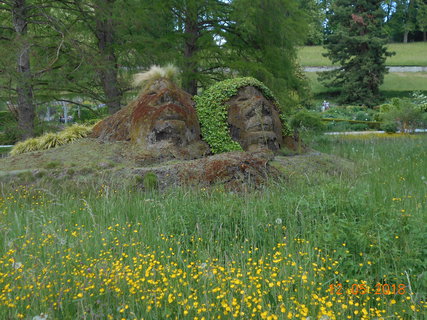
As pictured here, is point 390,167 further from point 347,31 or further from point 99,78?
point 347,31

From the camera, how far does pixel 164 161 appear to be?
7586mm

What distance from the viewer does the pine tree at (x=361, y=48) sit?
1227 inches

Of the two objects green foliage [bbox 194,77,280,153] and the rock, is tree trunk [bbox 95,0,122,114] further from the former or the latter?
green foliage [bbox 194,77,280,153]

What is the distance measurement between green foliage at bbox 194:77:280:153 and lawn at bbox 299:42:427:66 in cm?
3969

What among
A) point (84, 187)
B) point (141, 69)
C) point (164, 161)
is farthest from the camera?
point (141, 69)

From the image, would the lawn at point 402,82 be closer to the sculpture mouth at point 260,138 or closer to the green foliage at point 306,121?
the green foliage at point 306,121

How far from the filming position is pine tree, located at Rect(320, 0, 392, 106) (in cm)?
3116

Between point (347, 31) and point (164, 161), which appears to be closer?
point (164, 161)

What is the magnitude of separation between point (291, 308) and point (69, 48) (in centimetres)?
1184

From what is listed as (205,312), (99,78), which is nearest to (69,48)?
(99,78)

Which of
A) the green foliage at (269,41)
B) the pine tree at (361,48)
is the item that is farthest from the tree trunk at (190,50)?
the pine tree at (361,48)
